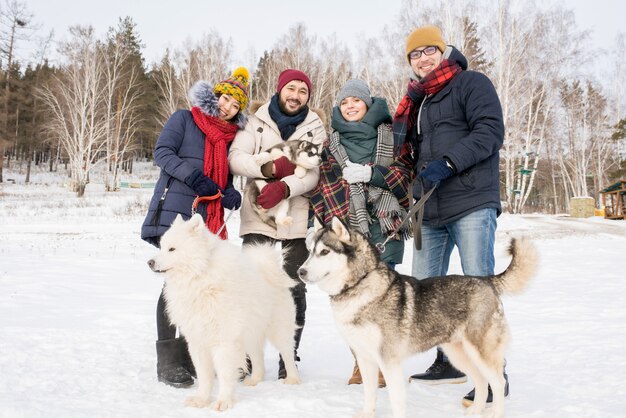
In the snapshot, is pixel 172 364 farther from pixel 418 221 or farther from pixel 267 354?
pixel 418 221

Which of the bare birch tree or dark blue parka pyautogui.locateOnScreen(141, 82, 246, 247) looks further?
the bare birch tree

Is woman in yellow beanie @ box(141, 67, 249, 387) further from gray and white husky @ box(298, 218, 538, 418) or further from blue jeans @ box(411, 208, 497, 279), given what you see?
blue jeans @ box(411, 208, 497, 279)

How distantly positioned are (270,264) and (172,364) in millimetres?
1080

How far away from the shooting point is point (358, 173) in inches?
136

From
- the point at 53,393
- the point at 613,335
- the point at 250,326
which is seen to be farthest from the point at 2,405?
the point at 613,335

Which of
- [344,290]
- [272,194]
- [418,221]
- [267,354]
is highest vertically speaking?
[272,194]

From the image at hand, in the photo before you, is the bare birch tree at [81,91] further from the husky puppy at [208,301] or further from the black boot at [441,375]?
the black boot at [441,375]

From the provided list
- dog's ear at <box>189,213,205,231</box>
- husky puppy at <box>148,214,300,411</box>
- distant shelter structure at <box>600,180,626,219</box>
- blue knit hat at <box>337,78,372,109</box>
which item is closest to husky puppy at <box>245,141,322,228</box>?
blue knit hat at <box>337,78,372,109</box>

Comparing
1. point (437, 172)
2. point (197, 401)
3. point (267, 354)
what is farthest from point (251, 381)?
point (437, 172)

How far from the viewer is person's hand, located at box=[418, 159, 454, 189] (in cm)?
305

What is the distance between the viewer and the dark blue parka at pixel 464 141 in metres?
3.09

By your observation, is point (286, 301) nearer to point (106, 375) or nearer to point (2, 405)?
point (106, 375)

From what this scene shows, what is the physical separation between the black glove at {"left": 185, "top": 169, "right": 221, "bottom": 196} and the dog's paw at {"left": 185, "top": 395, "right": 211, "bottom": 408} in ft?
4.79

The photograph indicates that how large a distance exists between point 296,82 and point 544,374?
3252mm
